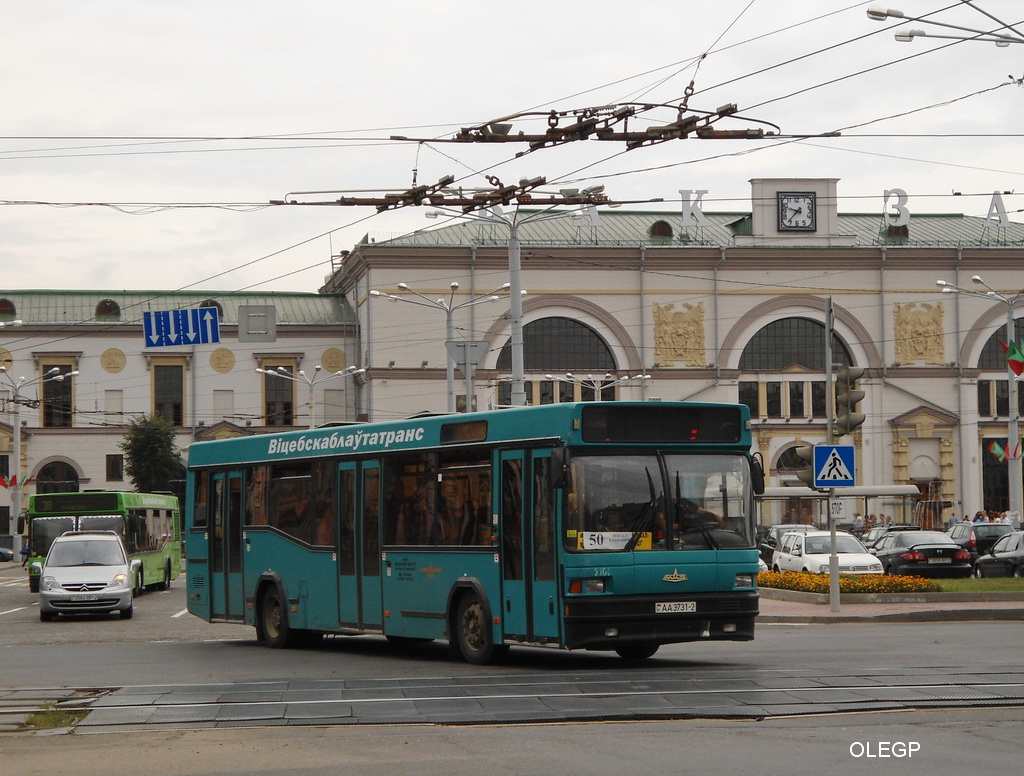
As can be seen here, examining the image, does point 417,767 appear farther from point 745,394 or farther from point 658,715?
point 745,394

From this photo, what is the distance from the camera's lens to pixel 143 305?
80.9 metres

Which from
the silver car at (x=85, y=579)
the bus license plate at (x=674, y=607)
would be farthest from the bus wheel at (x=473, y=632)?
the silver car at (x=85, y=579)

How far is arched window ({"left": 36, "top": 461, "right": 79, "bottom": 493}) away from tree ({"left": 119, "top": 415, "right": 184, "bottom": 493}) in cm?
681

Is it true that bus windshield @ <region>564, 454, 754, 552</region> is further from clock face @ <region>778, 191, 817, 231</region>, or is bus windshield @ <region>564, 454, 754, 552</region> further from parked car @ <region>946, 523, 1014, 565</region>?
clock face @ <region>778, 191, 817, 231</region>

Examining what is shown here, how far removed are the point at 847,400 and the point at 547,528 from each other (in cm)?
940

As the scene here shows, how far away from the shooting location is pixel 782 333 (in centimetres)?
7594

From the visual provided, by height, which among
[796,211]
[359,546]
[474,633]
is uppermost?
[796,211]

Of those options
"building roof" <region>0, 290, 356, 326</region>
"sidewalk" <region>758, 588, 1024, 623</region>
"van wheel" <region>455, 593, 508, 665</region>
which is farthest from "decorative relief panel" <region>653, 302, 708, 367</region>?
"van wheel" <region>455, 593, 508, 665</region>

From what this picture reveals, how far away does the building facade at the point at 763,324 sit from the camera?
73.0m

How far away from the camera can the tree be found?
72.1 meters

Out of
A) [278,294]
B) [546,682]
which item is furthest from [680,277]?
[546,682]

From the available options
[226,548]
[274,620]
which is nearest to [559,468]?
[274,620]

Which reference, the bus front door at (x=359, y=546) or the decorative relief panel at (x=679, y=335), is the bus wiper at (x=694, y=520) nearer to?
the bus front door at (x=359, y=546)

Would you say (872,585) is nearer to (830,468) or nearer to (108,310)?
(830,468)
